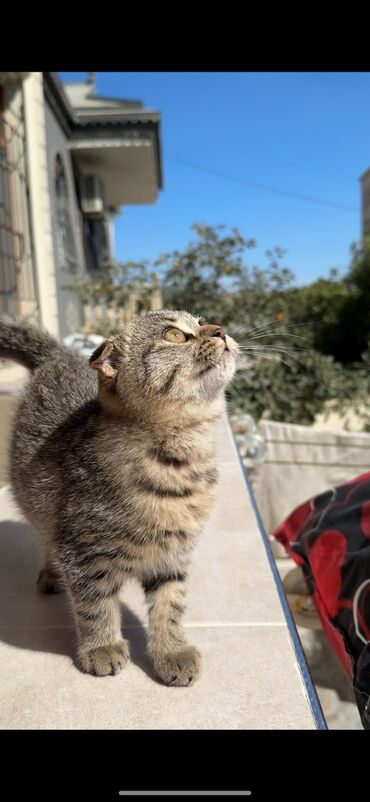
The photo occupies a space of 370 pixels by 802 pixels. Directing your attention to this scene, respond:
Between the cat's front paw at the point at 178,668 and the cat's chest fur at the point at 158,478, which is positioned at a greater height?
the cat's chest fur at the point at 158,478

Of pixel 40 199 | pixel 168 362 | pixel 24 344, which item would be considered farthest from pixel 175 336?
pixel 40 199

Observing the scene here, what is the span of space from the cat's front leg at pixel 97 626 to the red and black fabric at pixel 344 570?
0.53 m

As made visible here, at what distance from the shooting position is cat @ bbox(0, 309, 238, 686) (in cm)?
115

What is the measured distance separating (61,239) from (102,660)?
601 centimetres

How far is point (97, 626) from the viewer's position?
1.19 metres

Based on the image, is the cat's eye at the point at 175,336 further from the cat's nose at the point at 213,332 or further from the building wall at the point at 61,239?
the building wall at the point at 61,239

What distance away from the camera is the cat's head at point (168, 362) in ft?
3.87

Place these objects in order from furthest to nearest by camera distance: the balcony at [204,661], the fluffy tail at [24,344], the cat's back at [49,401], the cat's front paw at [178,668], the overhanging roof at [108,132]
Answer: the overhanging roof at [108,132]
the fluffy tail at [24,344]
the cat's back at [49,401]
the cat's front paw at [178,668]
the balcony at [204,661]

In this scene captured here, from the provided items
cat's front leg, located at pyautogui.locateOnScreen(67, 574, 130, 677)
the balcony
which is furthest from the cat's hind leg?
cat's front leg, located at pyautogui.locateOnScreen(67, 574, 130, 677)

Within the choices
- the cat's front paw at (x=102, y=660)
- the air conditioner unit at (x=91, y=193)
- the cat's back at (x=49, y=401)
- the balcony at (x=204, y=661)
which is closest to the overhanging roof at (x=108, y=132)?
the air conditioner unit at (x=91, y=193)

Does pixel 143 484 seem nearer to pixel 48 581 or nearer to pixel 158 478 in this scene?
pixel 158 478
